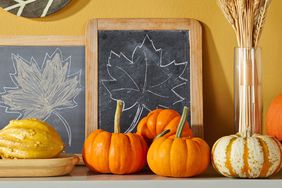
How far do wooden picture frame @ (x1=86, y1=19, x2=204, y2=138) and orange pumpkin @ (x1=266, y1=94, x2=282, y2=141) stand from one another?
0.22m

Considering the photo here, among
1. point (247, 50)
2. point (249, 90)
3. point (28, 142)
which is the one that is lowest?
point (28, 142)

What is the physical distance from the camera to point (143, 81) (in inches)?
81.6

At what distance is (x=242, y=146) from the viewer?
1.70 metres

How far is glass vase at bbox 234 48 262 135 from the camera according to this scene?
1925 millimetres

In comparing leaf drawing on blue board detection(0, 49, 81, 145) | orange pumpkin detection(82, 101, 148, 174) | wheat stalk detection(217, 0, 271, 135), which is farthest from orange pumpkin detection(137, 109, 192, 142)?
leaf drawing on blue board detection(0, 49, 81, 145)

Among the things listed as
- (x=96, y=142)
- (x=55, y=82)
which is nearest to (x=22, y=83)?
(x=55, y=82)

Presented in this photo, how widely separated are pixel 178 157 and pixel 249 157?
0.19 metres

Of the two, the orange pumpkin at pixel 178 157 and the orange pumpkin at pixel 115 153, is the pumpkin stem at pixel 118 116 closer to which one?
the orange pumpkin at pixel 115 153

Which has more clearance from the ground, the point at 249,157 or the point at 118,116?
the point at 118,116

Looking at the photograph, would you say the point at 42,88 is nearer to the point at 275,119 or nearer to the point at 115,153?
the point at 115,153

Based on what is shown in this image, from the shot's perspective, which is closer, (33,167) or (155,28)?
(33,167)

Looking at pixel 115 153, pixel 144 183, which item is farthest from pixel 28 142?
pixel 144 183

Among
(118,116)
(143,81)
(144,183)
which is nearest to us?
(144,183)

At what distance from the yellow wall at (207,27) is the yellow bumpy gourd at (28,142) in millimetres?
427
